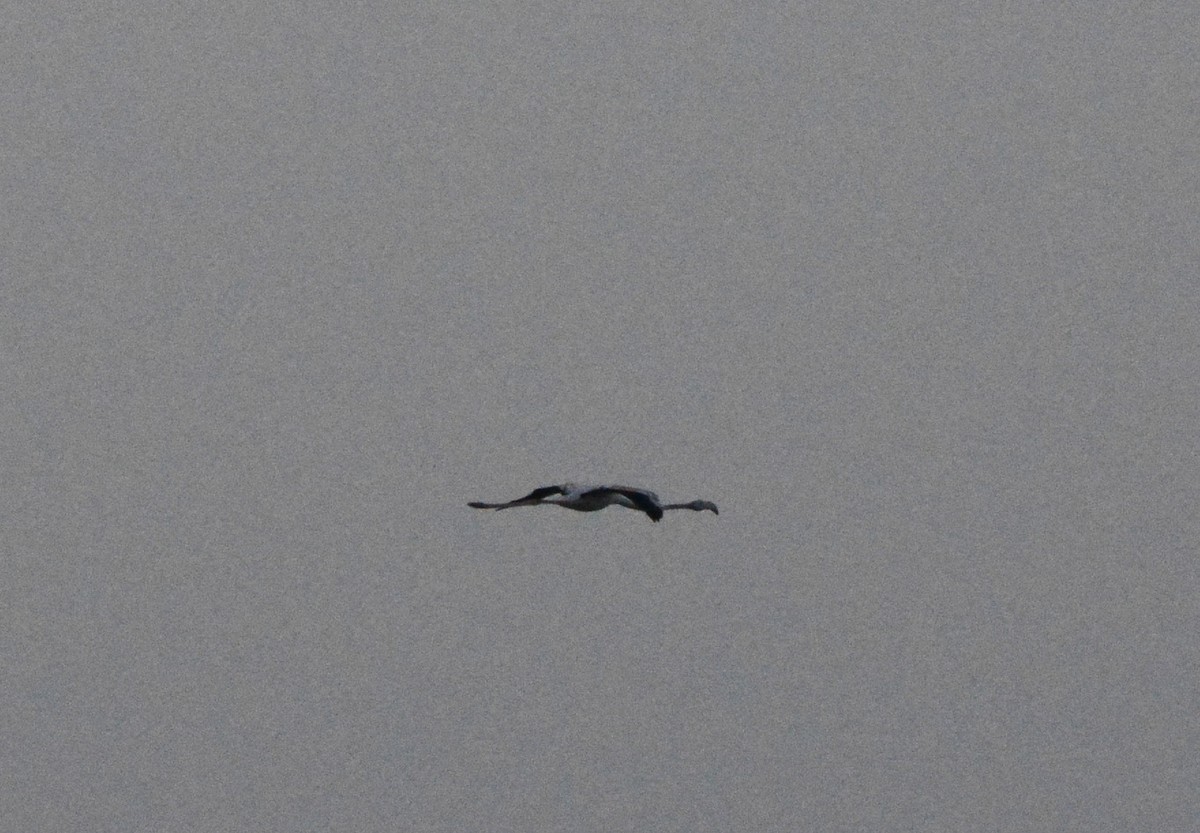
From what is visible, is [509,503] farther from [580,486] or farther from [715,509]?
[715,509]

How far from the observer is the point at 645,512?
29.4 meters

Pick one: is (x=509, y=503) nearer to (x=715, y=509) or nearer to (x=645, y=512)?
(x=645, y=512)

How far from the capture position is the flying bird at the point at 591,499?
28938mm

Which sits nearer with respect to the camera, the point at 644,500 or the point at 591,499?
the point at 644,500

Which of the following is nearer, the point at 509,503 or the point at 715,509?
the point at 509,503

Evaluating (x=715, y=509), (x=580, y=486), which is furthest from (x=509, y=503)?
(x=715, y=509)

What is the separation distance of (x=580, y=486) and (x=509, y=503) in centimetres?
179

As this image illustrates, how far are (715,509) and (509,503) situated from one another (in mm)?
4969

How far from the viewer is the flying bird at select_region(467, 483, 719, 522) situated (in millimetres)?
28938

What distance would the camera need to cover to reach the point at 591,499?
30.4m

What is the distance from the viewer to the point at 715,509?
32.4 meters

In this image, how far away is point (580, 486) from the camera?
30484mm

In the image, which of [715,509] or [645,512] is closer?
[645,512]
